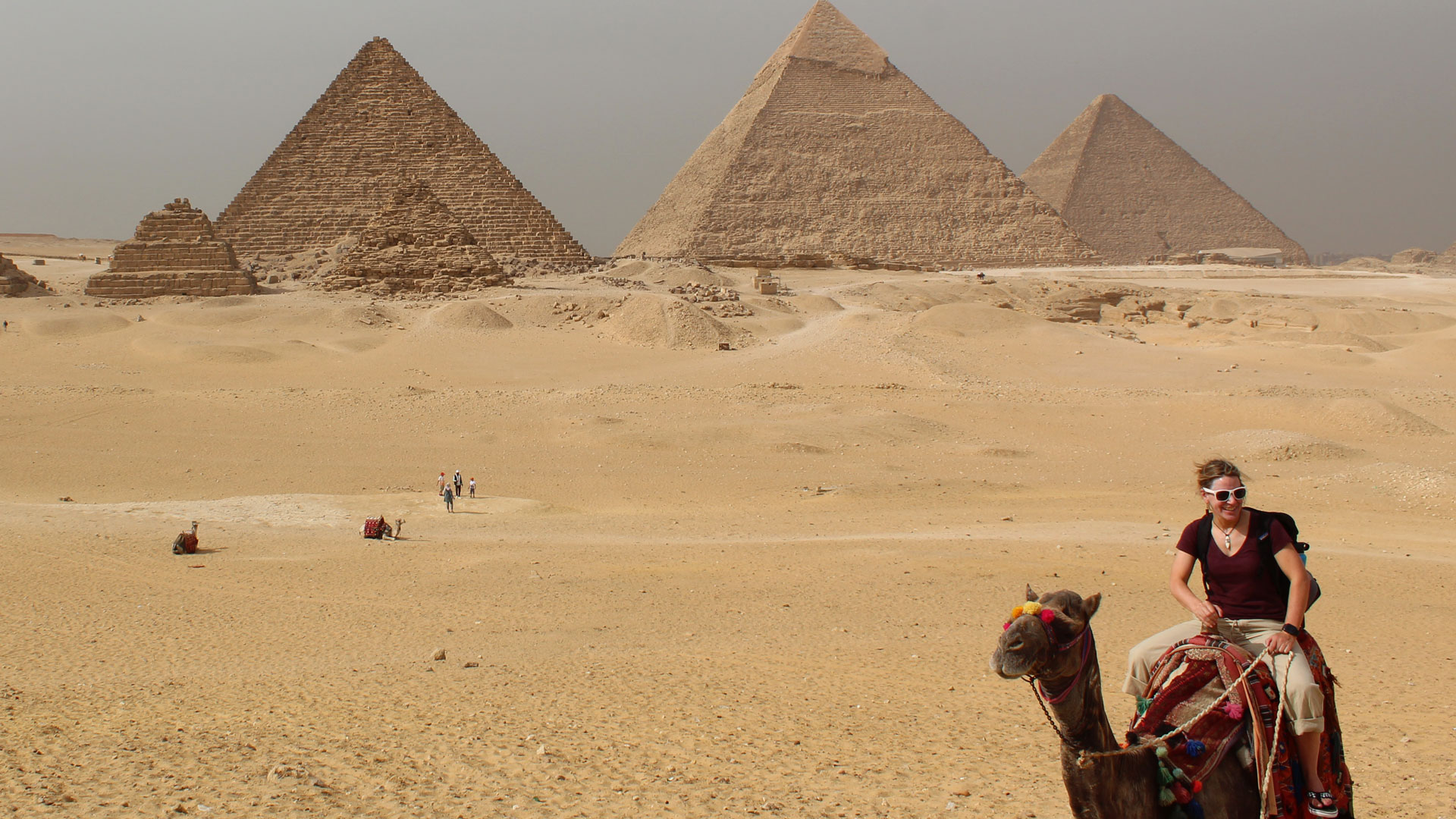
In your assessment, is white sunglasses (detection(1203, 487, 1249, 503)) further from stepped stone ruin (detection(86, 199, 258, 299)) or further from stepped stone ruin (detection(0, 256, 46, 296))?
stepped stone ruin (detection(0, 256, 46, 296))

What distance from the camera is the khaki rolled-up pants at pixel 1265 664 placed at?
106 inches

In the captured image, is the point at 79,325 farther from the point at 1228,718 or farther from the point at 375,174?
the point at 1228,718

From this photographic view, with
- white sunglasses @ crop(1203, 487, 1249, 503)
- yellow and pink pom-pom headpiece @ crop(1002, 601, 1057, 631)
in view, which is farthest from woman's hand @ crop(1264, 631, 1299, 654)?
yellow and pink pom-pom headpiece @ crop(1002, 601, 1057, 631)

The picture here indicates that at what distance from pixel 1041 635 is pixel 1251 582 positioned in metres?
0.75

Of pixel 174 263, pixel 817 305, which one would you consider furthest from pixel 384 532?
pixel 174 263

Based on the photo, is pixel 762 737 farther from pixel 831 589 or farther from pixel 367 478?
pixel 367 478

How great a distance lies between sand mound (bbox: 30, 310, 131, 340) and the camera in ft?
73.0

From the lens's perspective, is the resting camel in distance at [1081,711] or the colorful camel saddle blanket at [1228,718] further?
the colorful camel saddle blanket at [1228,718]

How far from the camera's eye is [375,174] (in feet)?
150

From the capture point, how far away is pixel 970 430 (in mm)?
14172

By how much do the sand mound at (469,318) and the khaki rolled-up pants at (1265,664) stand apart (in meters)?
20.9

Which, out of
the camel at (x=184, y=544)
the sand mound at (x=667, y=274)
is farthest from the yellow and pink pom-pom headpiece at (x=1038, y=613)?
the sand mound at (x=667, y=274)

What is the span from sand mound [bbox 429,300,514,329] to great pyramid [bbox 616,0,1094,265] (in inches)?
1627

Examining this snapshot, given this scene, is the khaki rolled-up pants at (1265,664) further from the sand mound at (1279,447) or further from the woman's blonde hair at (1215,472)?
the sand mound at (1279,447)
